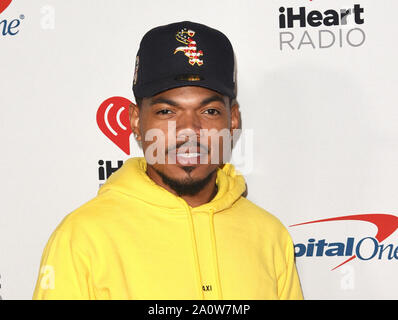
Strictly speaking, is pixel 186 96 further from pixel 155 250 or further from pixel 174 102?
pixel 155 250

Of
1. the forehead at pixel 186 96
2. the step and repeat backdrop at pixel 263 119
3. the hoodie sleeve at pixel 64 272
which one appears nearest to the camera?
the hoodie sleeve at pixel 64 272

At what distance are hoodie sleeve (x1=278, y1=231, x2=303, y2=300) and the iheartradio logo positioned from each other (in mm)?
585

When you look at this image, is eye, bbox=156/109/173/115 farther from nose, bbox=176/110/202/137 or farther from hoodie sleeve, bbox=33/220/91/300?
hoodie sleeve, bbox=33/220/91/300

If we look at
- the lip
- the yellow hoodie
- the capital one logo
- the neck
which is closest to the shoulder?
the yellow hoodie

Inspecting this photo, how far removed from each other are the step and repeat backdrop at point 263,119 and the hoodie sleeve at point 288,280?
189mm

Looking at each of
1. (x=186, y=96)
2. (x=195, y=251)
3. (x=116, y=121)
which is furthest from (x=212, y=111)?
(x=116, y=121)

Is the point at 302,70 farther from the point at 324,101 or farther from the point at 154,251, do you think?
the point at 154,251

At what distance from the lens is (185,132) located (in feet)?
4.21

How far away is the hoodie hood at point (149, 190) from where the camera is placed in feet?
4.35

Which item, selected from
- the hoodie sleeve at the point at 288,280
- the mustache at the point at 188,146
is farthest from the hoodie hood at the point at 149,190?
the hoodie sleeve at the point at 288,280

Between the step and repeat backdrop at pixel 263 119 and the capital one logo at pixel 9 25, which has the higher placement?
the capital one logo at pixel 9 25

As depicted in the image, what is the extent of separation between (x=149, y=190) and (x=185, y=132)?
0.17 metres

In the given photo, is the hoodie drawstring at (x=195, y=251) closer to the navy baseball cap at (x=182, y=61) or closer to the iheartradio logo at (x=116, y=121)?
the navy baseball cap at (x=182, y=61)

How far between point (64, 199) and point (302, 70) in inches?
33.0
